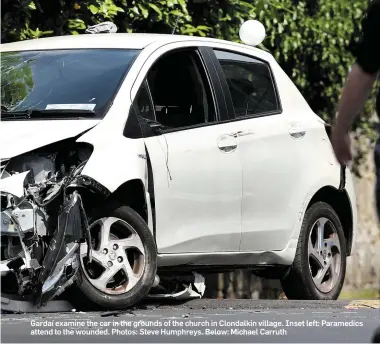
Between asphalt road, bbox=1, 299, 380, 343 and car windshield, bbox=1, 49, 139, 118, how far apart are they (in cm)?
120

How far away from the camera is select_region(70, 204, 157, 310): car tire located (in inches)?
292

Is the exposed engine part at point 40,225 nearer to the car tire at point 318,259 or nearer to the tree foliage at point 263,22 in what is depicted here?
the car tire at point 318,259

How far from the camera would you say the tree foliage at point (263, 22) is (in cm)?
1076

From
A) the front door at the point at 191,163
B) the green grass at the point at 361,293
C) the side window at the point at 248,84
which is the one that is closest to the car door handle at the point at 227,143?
the front door at the point at 191,163

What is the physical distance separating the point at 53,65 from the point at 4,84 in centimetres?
31

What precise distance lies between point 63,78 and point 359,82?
3301 millimetres

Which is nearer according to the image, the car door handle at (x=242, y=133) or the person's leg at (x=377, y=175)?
the person's leg at (x=377, y=175)

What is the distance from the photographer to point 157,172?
7.86 metres

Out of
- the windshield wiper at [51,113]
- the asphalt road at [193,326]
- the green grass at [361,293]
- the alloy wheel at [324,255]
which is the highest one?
the windshield wiper at [51,113]

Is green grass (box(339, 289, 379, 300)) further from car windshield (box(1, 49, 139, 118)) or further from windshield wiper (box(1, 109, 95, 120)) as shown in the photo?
windshield wiper (box(1, 109, 95, 120))

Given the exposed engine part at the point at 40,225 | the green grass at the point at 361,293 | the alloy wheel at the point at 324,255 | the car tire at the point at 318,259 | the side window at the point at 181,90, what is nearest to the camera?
the exposed engine part at the point at 40,225

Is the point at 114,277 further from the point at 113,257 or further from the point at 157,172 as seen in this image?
the point at 157,172

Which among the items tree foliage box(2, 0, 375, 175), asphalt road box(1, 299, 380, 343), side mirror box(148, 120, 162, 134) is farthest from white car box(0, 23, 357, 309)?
tree foliage box(2, 0, 375, 175)

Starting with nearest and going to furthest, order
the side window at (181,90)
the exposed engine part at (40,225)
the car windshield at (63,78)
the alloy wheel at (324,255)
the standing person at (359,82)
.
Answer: the standing person at (359,82)
the exposed engine part at (40,225)
the car windshield at (63,78)
the side window at (181,90)
the alloy wheel at (324,255)
